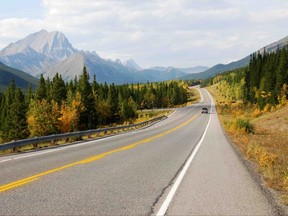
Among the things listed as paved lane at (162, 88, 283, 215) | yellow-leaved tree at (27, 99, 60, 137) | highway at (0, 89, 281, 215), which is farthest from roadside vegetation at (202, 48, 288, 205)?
yellow-leaved tree at (27, 99, 60, 137)

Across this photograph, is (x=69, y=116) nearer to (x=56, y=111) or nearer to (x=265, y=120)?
(x=56, y=111)

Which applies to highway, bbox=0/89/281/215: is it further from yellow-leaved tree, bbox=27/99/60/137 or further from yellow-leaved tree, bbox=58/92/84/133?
yellow-leaved tree, bbox=58/92/84/133

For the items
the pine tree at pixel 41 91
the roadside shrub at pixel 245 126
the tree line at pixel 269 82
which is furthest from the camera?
the tree line at pixel 269 82

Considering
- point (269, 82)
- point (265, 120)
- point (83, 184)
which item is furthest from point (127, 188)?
point (269, 82)

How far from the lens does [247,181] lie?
9.64 metres

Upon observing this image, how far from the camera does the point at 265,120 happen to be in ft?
156

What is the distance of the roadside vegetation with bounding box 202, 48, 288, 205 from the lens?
39.4 ft

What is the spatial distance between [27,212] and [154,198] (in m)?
2.59

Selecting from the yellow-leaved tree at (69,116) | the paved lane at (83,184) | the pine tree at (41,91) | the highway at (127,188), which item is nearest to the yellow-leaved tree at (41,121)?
the yellow-leaved tree at (69,116)

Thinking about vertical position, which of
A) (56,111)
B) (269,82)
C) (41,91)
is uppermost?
(41,91)

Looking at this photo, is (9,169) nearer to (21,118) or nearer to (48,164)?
(48,164)

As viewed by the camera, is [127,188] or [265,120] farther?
[265,120]

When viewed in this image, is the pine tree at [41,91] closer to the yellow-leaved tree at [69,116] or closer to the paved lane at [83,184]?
the yellow-leaved tree at [69,116]

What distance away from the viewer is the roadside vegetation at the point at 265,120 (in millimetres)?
12000
